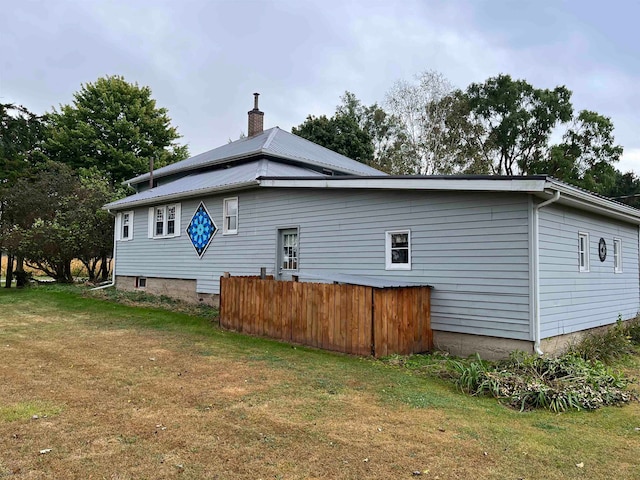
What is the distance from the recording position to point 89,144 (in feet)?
106

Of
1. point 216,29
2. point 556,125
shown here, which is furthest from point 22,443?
point 556,125

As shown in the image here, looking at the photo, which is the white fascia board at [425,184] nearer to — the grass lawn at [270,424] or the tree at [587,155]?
the grass lawn at [270,424]

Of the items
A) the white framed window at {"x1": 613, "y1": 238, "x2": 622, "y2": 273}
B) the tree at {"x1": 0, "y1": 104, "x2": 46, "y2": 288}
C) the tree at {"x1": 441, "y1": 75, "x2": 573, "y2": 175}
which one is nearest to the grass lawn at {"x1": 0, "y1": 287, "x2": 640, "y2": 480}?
the white framed window at {"x1": 613, "y1": 238, "x2": 622, "y2": 273}

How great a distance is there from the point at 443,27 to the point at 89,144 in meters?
26.1

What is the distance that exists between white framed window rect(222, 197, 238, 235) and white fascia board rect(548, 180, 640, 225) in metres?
8.12

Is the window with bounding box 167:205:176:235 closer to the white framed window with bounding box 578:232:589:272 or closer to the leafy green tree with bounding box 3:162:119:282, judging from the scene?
the leafy green tree with bounding box 3:162:119:282

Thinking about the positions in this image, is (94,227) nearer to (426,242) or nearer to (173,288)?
(173,288)

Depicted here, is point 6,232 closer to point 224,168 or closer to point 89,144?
point 224,168

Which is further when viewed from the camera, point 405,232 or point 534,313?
point 405,232

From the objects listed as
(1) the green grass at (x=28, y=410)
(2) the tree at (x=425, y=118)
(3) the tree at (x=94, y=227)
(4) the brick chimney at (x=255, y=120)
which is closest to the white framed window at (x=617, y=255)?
(1) the green grass at (x=28, y=410)

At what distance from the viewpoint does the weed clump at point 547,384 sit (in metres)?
5.37

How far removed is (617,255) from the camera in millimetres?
10867

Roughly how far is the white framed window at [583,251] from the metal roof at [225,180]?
6367 millimetres

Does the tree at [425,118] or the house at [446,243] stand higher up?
the tree at [425,118]
